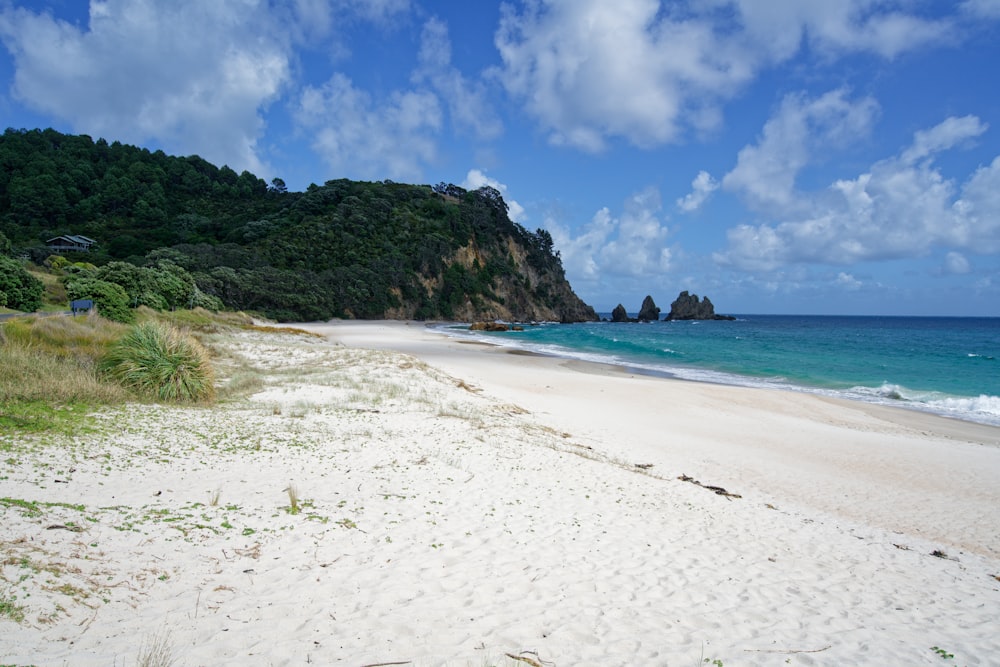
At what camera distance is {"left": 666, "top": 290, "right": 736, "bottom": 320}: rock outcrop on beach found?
448 feet

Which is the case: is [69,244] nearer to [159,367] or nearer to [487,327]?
[487,327]

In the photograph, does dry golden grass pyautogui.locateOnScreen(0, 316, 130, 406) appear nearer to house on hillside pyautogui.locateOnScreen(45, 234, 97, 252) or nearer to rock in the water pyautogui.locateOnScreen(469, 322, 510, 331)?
rock in the water pyautogui.locateOnScreen(469, 322, 510, 331)

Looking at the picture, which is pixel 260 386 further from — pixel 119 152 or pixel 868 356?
pixel 119 152

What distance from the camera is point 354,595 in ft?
13.7

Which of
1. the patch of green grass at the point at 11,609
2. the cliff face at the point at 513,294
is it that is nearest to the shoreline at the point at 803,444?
the patch of green grass at the point at 11,609

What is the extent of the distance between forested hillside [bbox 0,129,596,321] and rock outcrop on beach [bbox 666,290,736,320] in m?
38.3

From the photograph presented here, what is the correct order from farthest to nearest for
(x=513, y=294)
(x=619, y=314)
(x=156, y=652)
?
(x=619, y=314), (x=513, y=294), (x=156, y=652)

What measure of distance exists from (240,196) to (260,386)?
105805 millimetres

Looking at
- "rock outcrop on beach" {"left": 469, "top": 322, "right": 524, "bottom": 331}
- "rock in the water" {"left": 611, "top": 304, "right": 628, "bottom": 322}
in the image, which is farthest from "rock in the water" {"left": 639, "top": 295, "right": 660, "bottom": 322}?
"rock outcrop on beach" {"left": 469, "top": 322, "right": 524, "bottom": 331}

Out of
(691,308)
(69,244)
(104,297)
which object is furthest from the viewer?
(691,308)

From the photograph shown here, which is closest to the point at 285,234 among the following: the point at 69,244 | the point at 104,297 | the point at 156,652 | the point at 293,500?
the point at 69,244

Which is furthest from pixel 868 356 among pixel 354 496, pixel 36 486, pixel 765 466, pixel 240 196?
pixel 240 196

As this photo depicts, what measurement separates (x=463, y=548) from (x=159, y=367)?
8.99m

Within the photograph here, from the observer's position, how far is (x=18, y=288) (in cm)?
2273
